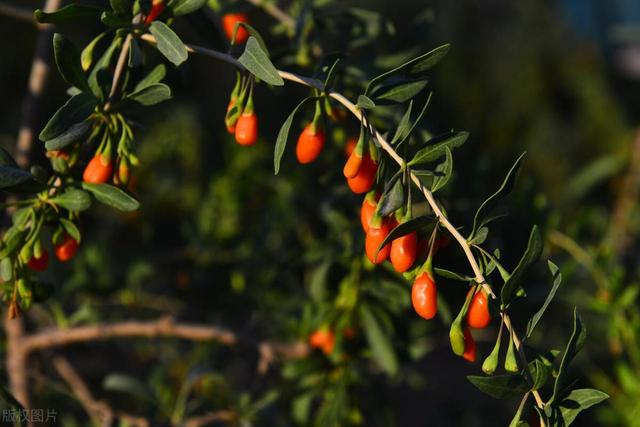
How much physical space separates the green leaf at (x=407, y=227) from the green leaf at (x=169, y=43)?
343mm

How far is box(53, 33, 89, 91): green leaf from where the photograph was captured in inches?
38.2

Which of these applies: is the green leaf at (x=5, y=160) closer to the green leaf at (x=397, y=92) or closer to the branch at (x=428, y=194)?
the branch at (x=428, y=194)

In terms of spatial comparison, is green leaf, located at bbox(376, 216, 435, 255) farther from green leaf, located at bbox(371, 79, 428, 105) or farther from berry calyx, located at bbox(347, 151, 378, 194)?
green leaf, located at bbox(371, 79, 428, 105)

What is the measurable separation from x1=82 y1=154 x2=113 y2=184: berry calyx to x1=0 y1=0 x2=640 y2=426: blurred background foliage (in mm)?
121

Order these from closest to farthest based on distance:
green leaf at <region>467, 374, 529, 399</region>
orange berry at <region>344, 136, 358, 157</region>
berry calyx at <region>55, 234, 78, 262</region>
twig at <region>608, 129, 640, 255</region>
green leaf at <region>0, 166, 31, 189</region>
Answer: green leaf at <region>467, 374, 529, 399</region>, green leaf at <region>0, 166, 31, 189</region>, berry calyx at <region>55, 234, 78, 262</region>, orange berry at <region>344, 136, 358, 157</region>, twig at <region>608, 129, 640, 255</region>

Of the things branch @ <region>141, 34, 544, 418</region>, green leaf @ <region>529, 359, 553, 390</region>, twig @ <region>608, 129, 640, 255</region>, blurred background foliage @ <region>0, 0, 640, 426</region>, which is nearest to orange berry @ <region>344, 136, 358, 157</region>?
blurred background foliage @ <region>0, 0, 640, 426</region>

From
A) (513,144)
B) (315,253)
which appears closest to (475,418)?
(315,253)

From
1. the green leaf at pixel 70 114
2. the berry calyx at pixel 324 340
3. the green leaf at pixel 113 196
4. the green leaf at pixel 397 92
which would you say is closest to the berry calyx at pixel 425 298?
the green leaf at pixel 397 92

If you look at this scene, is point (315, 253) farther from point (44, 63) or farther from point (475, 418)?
point (475, 418)

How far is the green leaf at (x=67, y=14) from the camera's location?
94cm

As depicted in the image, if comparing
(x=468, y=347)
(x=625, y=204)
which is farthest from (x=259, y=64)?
(x=625, y=204)

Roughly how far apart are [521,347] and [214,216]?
4.38 feet

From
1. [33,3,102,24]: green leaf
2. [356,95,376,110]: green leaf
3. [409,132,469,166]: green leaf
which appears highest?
[33,3,102,24]: green leaf

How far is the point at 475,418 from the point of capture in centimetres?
204
